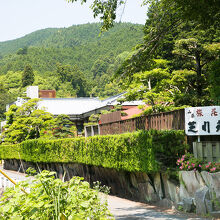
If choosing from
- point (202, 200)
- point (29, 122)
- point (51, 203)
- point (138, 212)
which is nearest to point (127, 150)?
point (138, 212)

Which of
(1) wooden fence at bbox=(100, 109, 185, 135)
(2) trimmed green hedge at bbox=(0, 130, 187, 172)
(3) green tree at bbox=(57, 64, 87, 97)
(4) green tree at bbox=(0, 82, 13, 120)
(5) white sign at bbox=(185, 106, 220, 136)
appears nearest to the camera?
(5) white sign at bbox=(185, 106, 220, 136)

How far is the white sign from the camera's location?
454 inches

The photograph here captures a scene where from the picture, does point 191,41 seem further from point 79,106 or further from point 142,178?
point 79,106

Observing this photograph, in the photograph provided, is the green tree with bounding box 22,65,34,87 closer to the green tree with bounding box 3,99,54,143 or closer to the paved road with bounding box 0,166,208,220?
the green tree with bounding box 3,99,54,143

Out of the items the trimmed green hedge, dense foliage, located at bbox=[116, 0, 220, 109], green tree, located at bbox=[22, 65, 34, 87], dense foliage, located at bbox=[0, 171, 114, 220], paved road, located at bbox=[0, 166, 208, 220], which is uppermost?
green tree, located at bbox=[22, 65, 34, 87]

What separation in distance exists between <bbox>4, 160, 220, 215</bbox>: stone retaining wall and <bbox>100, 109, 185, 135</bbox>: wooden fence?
→ 190cm

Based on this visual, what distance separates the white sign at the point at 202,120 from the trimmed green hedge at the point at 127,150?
0.77 metres

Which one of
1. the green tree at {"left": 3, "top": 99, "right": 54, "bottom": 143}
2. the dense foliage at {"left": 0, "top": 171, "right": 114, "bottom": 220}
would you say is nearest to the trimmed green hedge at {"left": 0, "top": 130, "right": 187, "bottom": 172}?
the dense foliage at {"left": 0, "top": 171, "right": 114, "bottom": 220}

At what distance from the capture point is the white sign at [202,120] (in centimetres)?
1153

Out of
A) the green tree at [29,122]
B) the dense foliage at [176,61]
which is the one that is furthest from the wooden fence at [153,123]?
the green tree at [29,122]

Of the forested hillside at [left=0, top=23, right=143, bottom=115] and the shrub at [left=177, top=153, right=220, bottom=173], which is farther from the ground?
the forested hillside at [left=0, top=23, right=143, bottom=115]

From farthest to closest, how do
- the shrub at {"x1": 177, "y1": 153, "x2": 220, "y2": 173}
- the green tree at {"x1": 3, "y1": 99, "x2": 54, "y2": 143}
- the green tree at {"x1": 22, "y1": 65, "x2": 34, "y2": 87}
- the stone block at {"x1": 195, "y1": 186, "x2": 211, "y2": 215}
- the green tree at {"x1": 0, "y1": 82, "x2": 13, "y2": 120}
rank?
the green tree at {"x1": 22, "y1": 65, "x2": 34, "y2": 87}
the green tree at {"x1": 0, "y1": 82, "x2": 13, "y2": 120}
the green tree at {"x1": 3, "y1": 99, "x2": 54, "y2": 143}
the shrub at {"x1": 177, "y1": 153, "x2": 220, "y2": 173}
the stone block at {"x1": 195, "y1": 186, "x2": 211, "y2": 215}

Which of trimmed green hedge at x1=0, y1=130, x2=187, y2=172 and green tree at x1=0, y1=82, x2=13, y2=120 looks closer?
trimmed green hedge at x1=0, y1=130, x2=187, y2=172

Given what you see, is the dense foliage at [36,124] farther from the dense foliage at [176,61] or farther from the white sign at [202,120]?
the white sign at [202,120]
